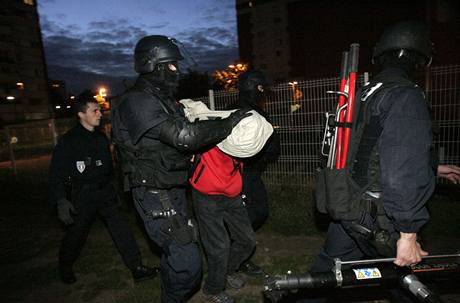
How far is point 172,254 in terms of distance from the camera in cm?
248

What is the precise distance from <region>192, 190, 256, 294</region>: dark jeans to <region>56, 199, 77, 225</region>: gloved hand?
154 centimetres

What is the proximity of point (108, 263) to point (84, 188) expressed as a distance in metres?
1.36

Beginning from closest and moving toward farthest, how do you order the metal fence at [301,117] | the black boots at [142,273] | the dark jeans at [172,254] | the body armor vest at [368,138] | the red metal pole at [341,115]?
the body armor vest at [368,138]
the red metal pole at [341,115]
the dark jeans at [172,254]
the black boots at [142,273]
the metal fence at [301,117]

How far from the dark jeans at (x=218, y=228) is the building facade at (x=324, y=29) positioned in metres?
13.6

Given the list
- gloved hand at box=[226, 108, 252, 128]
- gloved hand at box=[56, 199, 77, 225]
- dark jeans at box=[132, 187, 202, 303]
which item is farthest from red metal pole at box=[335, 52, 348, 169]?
gloved hand at box=[56, 199, 77, 225]

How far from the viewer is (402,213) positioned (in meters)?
1.79

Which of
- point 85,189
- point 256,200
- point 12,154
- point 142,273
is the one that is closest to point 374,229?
point 256,200

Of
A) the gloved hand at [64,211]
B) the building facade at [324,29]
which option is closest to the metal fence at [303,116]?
the gloved hand at [64,211]

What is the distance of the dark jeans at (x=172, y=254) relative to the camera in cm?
246

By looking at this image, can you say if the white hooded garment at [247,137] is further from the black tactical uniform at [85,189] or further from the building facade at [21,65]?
the building facade at [21,65]

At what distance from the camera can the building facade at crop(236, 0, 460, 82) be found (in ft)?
42.7

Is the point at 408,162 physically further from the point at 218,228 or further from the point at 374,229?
the point at 218,228

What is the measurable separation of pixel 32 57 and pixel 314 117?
217 feet

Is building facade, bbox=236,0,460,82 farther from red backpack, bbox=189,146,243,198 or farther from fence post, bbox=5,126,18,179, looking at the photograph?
fence post, bbox=5,126,18,179
